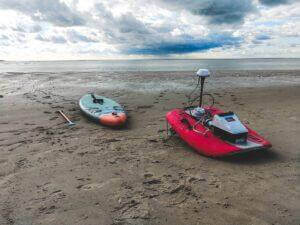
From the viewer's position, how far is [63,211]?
5473mm

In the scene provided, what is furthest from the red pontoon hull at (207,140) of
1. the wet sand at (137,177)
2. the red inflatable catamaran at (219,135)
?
the wet sand at (137,177)

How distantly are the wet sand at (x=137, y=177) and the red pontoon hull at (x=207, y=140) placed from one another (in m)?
0.29

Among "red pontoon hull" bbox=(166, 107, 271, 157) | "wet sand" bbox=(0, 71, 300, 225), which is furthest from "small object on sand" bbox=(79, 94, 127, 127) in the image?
"red pontoon hull" bbox=(166, 107, 271, 157)

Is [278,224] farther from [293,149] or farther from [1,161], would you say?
[1,161]

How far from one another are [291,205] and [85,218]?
384 cm

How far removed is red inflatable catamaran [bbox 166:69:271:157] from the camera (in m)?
7.48

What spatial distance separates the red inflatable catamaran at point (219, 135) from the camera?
748 cm

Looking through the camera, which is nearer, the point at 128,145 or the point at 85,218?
the point at 85,218

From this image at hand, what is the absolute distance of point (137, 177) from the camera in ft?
Result: 22.4

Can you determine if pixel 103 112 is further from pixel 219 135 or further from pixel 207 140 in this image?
pixel 219 135

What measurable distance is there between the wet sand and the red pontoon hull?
292mm

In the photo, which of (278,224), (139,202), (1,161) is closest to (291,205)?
(278,224)

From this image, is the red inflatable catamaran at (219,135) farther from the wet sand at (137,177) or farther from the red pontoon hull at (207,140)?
the wet sand at (137,177)

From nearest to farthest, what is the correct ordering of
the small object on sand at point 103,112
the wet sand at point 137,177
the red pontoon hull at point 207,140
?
the wet sand at point 137,177
the red pontoon hull at point 207,140
the small object on sand at point 103,112
